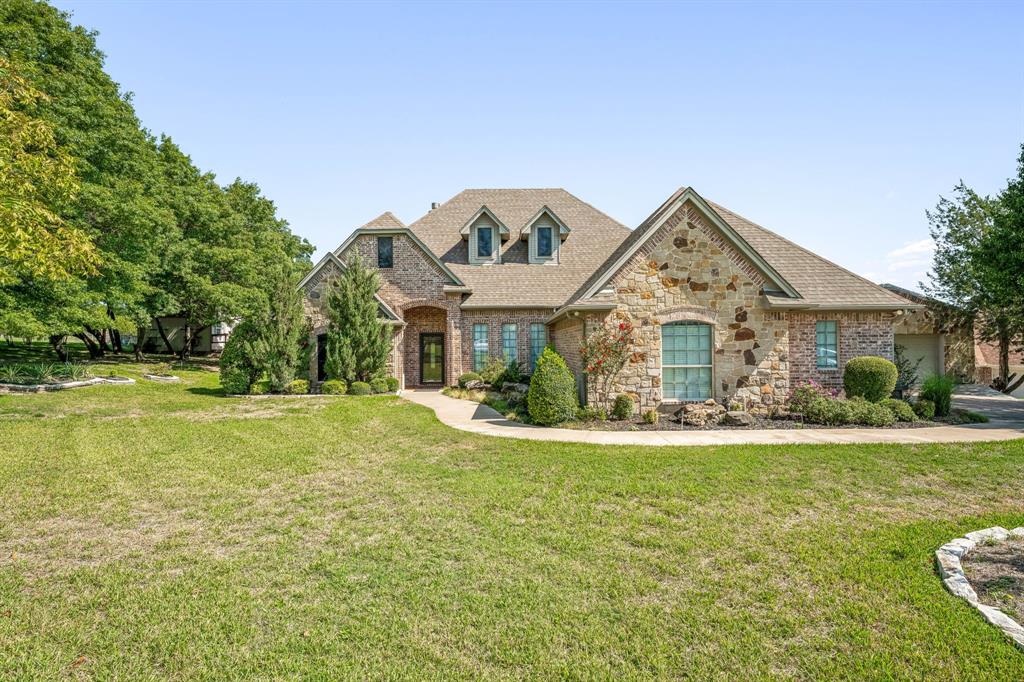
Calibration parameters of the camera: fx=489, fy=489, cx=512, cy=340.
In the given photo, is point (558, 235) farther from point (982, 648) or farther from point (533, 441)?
point (982, 648)

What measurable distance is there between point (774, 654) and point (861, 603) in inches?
49.1

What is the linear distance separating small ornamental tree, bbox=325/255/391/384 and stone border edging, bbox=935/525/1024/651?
17595 millimetres

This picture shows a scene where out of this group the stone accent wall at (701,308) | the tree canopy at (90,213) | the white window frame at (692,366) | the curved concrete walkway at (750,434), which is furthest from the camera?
the white window frame at (692,366)

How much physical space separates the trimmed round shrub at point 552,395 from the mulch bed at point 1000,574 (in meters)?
8.30

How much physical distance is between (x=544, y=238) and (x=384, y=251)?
7643mm

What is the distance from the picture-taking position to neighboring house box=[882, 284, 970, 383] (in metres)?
22.2

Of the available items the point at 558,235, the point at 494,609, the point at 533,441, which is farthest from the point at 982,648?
the point at 558,235

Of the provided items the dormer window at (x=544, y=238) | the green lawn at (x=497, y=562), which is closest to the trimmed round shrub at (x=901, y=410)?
the green lawn at (x=497, y=562)

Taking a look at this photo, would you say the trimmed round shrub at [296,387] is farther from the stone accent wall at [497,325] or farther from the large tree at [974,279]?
the large tree at [974,279]

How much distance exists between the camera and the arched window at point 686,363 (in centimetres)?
1367

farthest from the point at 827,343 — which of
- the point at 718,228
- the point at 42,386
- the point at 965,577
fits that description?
the point at 42,386

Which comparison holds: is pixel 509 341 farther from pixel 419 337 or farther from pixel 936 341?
pixel 936 341

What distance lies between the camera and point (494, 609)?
4.04m

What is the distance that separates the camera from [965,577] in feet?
14.9
